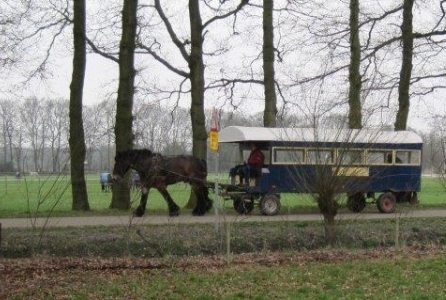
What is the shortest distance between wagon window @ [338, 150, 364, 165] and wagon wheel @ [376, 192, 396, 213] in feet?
24.5

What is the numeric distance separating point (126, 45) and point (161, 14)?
2792 mm

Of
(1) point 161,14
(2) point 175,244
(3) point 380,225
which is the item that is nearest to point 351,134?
(3) point 380,225

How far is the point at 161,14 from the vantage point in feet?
81.2

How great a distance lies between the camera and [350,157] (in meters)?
14.0

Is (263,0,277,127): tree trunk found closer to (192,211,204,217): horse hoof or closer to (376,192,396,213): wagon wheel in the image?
(376,192,396,213): wagon wheel

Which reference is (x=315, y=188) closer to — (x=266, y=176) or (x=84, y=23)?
(x=266, y=176)

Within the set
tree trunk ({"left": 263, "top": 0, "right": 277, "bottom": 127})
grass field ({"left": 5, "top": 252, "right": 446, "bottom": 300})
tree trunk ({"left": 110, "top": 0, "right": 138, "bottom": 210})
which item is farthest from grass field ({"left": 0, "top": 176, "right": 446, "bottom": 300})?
tree trunk ({"left": 263, "top": 0, "right": 277, "bottom": 127})

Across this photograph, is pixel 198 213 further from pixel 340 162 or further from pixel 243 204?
pixel 340 162

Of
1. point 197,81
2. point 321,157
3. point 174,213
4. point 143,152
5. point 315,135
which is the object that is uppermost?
point 197,81

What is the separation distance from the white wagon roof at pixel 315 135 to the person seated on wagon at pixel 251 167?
0.41m

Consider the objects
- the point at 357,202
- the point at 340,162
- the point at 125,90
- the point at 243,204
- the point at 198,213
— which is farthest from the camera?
the point at 125,90

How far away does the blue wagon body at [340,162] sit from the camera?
45.8 ft

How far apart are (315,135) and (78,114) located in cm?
989

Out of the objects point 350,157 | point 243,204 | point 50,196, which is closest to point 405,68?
point 243,204
